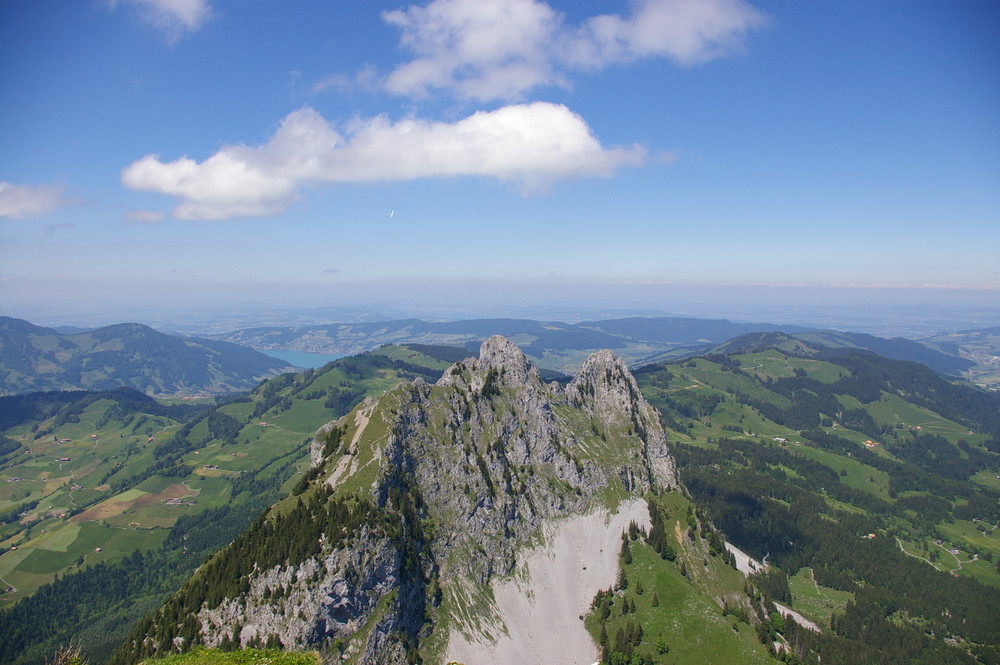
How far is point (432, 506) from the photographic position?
131 metres

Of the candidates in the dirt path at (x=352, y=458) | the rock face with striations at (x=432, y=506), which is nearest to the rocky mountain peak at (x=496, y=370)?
the rock face with striations at (x=432, y=506)

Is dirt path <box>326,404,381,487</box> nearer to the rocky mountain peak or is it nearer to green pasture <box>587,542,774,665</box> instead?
the rocky mountain peak

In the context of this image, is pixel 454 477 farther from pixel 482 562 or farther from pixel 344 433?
pixel 344 433

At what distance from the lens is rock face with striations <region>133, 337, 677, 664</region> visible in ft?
329

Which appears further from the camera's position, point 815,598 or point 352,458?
point 815,598

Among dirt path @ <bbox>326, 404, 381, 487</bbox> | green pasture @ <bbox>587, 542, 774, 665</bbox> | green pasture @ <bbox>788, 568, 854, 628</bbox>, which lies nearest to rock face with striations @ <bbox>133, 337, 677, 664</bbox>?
dirt path @ <bbox>326, 404, 381, 487</bbox>

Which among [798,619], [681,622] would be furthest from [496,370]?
[798,619]

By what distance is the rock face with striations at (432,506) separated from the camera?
329ft

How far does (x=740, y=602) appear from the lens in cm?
13275

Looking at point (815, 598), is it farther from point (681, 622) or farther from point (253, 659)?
point (253, 659)

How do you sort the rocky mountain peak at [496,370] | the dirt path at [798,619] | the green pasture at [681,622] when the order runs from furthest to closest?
the rocky mountain peak at [496,370]
the dirt path at [798,619]
the green pasture at [681,622]

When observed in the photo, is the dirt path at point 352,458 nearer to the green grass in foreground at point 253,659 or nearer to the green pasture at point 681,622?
the green grass in foreground at point 253,659

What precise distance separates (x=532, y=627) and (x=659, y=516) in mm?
52085

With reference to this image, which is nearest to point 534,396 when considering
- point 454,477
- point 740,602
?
point 454,477
